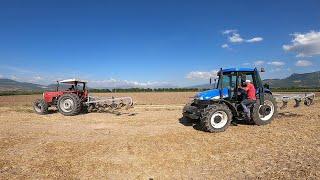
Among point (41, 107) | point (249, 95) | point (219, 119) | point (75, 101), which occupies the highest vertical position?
point (249, 95)

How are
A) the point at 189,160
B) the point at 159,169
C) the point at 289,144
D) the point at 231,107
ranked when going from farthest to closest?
the point at 231,107 → the point at 289,144 → the point at 189,160 → the point at 159,169

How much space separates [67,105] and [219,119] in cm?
932

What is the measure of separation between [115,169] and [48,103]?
41.1ft

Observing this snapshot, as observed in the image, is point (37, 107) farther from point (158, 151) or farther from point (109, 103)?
point (158, 151)

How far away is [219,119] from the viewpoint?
12.2 meters

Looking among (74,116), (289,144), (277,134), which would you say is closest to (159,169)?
(289,144)

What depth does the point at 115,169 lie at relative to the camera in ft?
25.7

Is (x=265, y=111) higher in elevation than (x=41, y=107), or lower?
higher

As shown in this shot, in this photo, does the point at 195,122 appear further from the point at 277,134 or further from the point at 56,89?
the point at 56,89

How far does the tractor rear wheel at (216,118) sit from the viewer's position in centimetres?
1189

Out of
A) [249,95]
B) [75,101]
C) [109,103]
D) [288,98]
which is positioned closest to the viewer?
[249,95]

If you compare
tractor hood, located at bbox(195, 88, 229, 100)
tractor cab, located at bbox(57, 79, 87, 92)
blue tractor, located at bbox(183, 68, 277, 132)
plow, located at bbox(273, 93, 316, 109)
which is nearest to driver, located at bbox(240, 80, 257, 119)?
blue tractor, located at bbox(183, 68, 277, 132)

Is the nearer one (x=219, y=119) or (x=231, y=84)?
(x=219, y=119)

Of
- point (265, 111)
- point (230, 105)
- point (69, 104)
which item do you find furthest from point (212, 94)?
point (69, 104)
